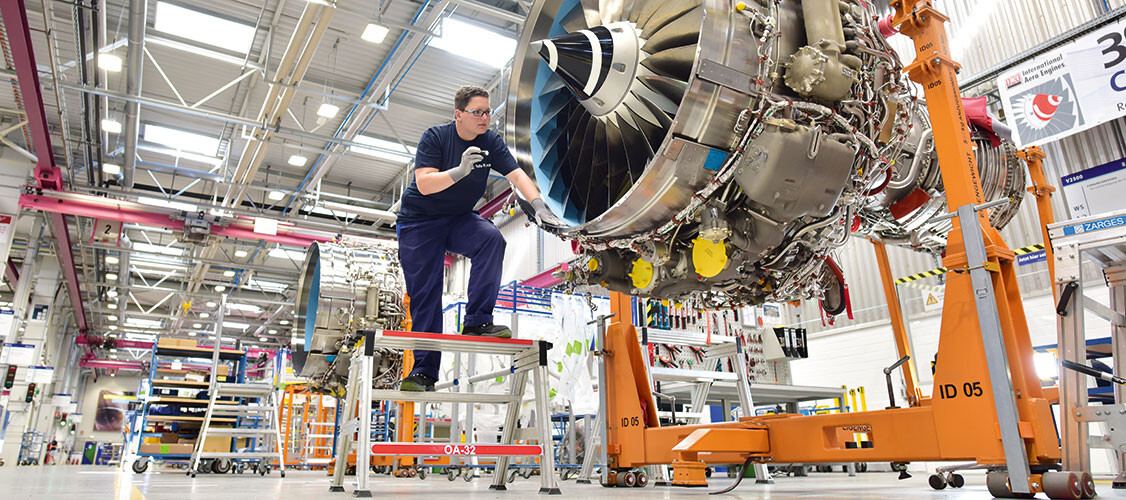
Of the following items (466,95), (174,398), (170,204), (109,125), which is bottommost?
(174,398)

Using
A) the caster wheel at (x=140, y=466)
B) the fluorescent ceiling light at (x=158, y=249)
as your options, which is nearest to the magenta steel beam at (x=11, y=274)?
the fluorescent ceiling light at (x=158, y=249)

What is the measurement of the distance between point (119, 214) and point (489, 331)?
1228cm

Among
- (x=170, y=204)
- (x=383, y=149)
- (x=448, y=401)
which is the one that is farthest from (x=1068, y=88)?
(x=170, y=204)

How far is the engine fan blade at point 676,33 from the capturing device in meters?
2.20

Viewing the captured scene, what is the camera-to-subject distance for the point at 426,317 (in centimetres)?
305

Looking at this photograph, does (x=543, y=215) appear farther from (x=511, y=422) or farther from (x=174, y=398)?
(x=174, y=398)

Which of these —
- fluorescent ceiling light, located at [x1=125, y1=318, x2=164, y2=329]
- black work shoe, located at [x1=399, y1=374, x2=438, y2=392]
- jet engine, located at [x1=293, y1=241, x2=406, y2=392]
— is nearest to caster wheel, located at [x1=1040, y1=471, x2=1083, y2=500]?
black work shoe, located at [x1=399, y1=374, x2=438, y2=392]

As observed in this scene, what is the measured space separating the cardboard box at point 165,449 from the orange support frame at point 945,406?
264 inches

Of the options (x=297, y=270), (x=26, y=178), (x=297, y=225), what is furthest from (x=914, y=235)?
(x=297, y=270)

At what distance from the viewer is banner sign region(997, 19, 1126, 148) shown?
6.29 metres

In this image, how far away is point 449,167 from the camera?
3074 mm

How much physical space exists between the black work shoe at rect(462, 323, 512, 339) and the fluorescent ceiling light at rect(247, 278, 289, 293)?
19.6 m

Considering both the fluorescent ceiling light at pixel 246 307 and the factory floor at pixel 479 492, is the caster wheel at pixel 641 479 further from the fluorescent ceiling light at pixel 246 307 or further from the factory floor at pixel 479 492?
the fluorescent ceiling light at pixel 246 307

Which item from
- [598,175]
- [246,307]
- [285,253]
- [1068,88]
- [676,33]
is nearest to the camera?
[676,33]
